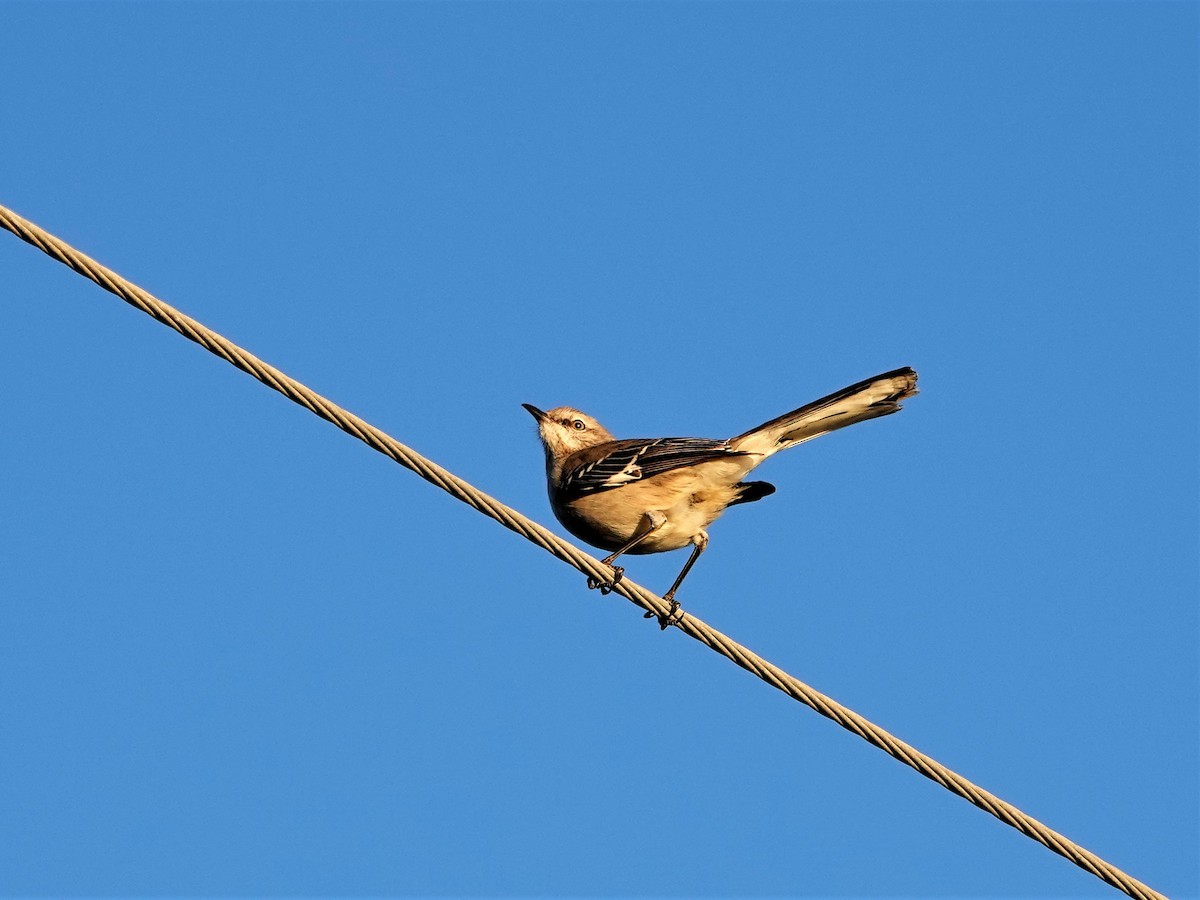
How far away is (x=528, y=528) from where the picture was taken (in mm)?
5656

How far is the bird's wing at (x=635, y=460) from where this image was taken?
8234mm

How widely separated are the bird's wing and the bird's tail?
18 cm

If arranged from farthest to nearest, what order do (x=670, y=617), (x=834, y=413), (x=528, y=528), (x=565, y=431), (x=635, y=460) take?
(x=565, y=431) < (x=635, y=460) < (x=834, y=413) < (x=670, y=617) < (x=528, y=528)

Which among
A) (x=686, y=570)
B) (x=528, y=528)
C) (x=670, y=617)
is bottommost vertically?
(x=528, y=528)

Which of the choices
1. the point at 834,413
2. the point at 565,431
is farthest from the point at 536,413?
the point at 834,413

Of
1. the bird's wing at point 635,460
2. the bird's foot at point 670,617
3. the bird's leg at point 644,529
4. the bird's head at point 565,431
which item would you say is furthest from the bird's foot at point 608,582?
the bird's head at point 565,431

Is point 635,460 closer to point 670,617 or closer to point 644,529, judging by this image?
point 644,529

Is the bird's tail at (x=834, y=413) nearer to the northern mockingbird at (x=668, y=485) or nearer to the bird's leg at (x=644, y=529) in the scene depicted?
the northern mockingbird at (x=668, y=485)

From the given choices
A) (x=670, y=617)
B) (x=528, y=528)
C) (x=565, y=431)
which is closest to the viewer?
(x=528, y=528)

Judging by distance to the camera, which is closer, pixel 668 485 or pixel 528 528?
pixel 528 528

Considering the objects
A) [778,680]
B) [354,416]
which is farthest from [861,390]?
[354,416]

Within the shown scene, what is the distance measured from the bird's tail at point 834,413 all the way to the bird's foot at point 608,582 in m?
1.27

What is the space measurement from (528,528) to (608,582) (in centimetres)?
106

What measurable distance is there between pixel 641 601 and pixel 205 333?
8.75 feet
